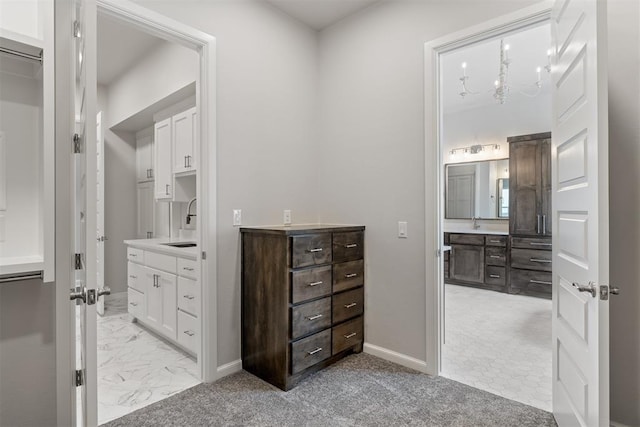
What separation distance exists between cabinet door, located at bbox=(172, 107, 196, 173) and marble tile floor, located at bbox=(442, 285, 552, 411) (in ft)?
9.45

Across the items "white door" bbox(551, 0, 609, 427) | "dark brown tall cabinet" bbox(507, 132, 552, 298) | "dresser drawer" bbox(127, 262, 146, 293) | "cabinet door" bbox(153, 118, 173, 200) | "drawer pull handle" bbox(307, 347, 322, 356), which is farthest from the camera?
"dark brown tall cabinet" bbox(507, 132, 552, 298)

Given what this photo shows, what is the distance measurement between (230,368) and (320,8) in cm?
292

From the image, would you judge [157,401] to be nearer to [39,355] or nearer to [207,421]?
[207,421]

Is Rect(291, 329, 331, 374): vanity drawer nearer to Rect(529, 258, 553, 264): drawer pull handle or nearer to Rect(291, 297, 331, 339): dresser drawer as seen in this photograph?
Rect(291, 297, 331, 339): dresser drawer

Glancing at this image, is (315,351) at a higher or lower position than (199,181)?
lower

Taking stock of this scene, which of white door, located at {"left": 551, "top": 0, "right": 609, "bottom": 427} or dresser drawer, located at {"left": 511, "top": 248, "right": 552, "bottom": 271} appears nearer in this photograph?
white door, located at {"left": 551, "top": 0, "right": 609, "bottom": 427}

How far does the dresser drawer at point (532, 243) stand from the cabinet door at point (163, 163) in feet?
15.3

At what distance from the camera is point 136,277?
3.46m

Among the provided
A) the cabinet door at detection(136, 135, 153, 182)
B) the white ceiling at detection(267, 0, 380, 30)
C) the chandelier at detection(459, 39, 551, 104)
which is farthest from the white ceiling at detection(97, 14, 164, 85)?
the chandelier at detection(459, 39, 551, 104)

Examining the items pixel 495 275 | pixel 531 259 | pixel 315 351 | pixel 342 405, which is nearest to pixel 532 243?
pixel 531 259

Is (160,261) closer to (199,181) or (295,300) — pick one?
(199,181)

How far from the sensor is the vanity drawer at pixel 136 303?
3373 mm

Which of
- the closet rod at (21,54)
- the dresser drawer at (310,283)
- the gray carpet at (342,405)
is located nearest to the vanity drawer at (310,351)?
the gray carpet at (342,405)

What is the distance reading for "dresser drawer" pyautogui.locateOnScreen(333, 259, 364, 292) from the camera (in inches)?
102
